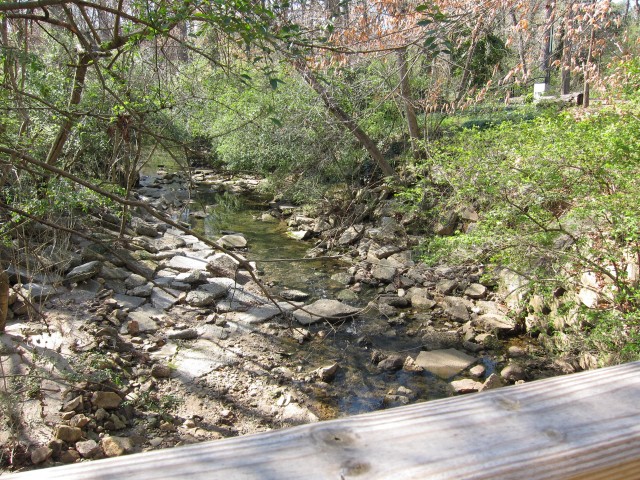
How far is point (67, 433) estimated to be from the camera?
4023mm

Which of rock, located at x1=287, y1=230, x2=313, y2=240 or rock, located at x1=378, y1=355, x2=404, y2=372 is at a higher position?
rock, located at x1=287, y1=230, x2=313, y2=240

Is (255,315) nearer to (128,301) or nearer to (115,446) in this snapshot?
(128,301)

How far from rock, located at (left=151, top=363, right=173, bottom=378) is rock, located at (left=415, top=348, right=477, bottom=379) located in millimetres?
2722

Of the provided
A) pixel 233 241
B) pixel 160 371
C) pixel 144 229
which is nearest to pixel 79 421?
pixel 160 371

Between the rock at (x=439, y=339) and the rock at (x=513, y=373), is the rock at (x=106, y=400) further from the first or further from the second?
the rock at (x=513, y=373)

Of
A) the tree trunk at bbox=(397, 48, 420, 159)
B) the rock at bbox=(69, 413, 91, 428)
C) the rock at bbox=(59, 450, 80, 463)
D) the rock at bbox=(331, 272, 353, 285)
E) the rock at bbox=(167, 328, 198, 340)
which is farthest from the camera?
the tree trunk at bbox=(397, 48, 420, 159)

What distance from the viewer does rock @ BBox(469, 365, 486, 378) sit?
5844 mm

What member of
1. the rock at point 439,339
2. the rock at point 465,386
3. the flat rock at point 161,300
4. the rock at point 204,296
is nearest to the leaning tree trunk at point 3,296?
the flat rock at point 161,300

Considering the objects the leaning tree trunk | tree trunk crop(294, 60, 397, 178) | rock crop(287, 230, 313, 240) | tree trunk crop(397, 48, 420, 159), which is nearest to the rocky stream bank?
the leaning tree trunk

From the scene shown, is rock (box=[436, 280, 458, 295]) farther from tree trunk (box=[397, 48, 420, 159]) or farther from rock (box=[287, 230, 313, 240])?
rock (box=[287, 230, 313, 240])

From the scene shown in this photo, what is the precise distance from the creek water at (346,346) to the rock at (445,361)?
0.50 feet

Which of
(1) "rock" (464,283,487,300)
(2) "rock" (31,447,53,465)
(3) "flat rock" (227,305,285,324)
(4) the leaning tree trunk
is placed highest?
(4) the leaning tree trunk

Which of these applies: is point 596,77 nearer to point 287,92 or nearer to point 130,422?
point 130,422

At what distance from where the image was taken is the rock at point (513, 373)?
569 cm
